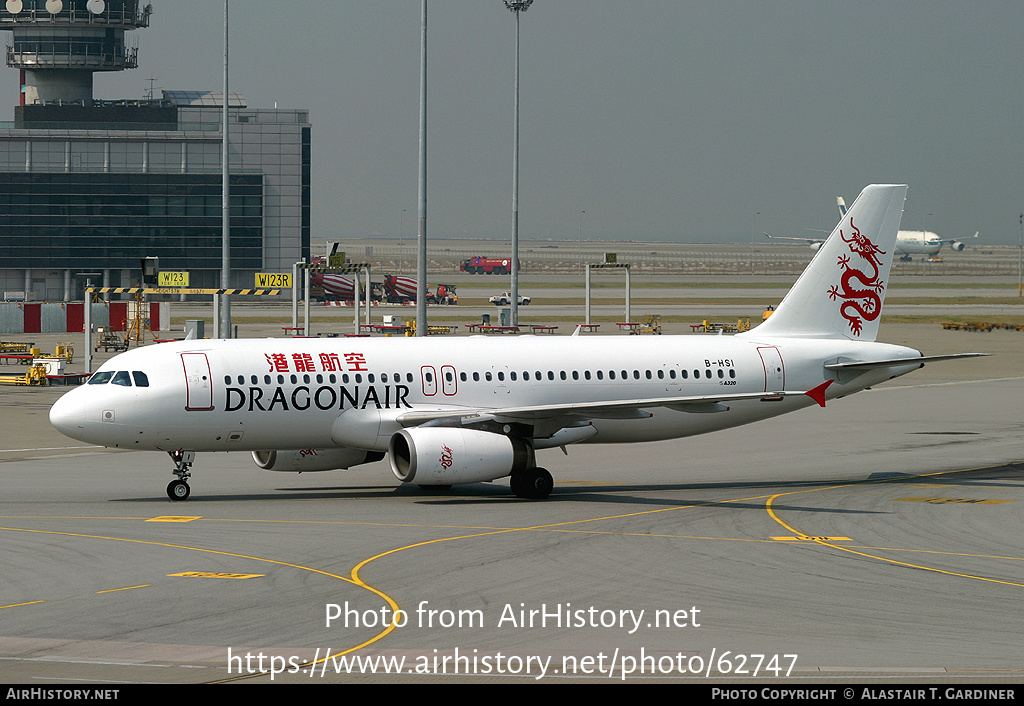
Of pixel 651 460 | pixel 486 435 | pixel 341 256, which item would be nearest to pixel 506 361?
pixel 486 435

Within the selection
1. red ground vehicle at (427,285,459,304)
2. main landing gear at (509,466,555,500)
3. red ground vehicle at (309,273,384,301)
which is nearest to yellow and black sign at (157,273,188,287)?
main landing gear at (509,466,555,500)

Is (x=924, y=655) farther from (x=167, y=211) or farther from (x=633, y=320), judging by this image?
(x=167, y=211)

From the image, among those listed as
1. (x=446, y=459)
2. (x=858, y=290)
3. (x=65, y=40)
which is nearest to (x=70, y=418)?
(x=446, y=459)

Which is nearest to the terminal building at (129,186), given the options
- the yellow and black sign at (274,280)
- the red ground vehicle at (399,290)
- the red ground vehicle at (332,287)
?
the red ground vehicle at (332,287)

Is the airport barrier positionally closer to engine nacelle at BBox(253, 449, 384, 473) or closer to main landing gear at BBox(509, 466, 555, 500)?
engine nacelle at BBox(253, 449, 384, 473)

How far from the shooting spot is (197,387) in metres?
34.4

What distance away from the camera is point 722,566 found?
86.0 ft

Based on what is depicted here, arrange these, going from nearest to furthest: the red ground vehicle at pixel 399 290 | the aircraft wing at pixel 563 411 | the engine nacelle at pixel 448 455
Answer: the engine nacelle at pixel 448 455
the aircraft wing at pixel 563 411
the red ground vehicle at pixel 399 290

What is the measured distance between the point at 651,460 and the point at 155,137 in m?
154

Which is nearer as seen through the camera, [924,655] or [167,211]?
[924,655]

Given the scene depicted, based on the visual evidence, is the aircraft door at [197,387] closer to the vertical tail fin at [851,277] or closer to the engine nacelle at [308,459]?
the engine nacelle at [308,459]

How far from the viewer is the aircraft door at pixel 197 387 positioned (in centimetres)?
3431

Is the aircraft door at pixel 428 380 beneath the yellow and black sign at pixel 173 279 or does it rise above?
beneath

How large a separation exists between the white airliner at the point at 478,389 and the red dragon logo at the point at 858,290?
0.16 ft
